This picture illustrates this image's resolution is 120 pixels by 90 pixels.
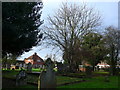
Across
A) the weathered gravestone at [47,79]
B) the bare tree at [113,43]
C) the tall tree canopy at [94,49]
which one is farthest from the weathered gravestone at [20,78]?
the bare tree at [113,43]

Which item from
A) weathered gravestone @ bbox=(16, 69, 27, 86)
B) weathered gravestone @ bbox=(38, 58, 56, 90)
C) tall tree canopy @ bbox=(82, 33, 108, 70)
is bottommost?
weathered gravestone @ bbox=(16, 69, 27, 86)

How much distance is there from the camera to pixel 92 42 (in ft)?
118

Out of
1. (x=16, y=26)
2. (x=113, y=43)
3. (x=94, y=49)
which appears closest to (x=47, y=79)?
(x=16, y=26)

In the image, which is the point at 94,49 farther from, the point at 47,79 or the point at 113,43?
the point at 47,79


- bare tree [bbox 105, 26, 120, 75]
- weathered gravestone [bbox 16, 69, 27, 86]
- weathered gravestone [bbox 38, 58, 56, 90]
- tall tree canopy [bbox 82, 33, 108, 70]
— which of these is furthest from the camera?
tall tree canopy [bbox 82, 33, 108, 70]

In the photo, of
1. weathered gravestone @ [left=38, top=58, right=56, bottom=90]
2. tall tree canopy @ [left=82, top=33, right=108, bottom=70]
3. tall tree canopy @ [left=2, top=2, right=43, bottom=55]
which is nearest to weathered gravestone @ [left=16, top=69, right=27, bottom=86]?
tall tree canopy @ [left=2, top=2, right=43, bottom=55]

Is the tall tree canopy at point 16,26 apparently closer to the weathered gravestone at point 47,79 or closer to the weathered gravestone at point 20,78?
the weathered gravestone at point 20,78

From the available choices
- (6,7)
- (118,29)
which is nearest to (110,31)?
(118,29)

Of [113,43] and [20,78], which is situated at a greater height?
[113,43]

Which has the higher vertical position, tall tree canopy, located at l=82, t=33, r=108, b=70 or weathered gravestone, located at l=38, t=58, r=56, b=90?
tall tree canopy, located at l=82, t=33, r=108, b=70

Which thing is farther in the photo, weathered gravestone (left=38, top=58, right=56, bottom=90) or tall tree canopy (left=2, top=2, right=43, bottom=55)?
tall tree canopy (left=2, top=2, right=43, bottom=55)

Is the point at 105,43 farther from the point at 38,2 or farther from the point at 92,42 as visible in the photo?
the point at 38,2

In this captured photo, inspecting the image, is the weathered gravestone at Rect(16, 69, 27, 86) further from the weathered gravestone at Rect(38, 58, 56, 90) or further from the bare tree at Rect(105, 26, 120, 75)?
the bare tree at Rect(105, 26, 120, 75)

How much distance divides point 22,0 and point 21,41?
3.53 meters
